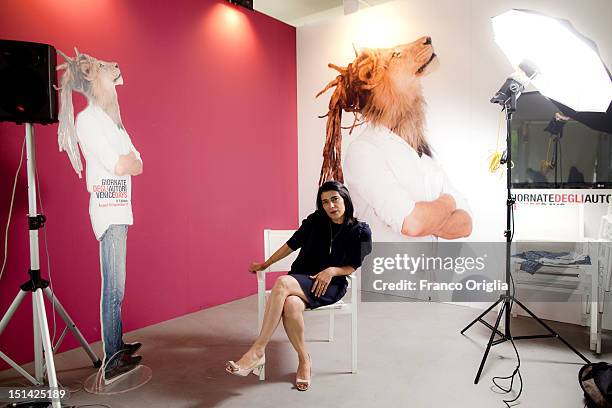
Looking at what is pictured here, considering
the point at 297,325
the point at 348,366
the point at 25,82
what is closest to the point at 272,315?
the point at 297,325

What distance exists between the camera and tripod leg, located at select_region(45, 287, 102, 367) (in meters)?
2.22

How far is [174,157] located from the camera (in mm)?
3426

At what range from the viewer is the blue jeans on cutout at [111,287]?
2.34 m

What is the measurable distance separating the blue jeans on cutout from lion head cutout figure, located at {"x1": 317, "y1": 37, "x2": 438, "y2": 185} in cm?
240

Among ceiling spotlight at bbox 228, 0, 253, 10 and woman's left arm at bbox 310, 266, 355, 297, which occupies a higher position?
ceiling spotlight at bbox 228, 0, 253, 10

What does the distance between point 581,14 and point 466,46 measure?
79 cm

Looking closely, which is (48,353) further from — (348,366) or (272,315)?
(348,366)

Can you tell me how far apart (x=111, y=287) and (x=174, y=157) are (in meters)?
1.32

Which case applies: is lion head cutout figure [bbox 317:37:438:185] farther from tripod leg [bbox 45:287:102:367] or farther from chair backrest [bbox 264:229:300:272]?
tripod leg [bbox 45:287:102:367]

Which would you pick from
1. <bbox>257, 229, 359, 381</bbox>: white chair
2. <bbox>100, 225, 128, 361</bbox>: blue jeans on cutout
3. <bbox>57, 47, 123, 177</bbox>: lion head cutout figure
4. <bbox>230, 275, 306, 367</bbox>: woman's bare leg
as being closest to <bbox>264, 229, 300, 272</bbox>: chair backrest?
<bbox>257, 229, 359, 381</bbox>: white chair

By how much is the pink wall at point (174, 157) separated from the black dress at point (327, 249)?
1.19m

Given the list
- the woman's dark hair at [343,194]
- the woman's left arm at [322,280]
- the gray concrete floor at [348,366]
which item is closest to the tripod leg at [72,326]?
the gray concrete floor at [348,366]

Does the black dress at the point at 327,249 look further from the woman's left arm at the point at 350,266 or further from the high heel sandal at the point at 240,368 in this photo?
the high heel sandal at the point at 240,368

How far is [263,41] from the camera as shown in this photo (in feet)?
13.8
